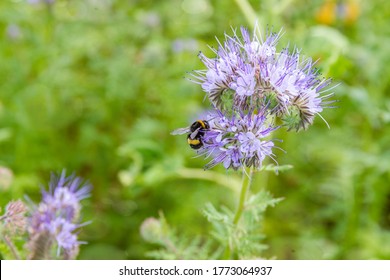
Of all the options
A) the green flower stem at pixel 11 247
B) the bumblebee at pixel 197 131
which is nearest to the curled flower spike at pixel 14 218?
the green flower stem at pixel 11 247

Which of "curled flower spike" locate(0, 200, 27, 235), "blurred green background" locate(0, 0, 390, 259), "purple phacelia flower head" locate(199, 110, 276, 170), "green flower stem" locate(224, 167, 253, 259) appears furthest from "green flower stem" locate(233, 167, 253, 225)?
"blurred green background" locate(0, 0, 390, 259)

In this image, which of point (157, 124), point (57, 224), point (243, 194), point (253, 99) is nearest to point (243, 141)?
point (253, 99)

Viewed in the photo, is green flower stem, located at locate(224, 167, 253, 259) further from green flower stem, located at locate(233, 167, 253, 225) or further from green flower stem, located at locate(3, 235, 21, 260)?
green flower stem, located at locate(3, 235, 21, 260)

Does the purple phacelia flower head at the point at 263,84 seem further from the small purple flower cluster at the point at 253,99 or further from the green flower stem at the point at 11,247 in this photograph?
the green flower stem at the point at 11,247

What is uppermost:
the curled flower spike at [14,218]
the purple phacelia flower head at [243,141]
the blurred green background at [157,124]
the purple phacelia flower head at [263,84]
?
the blurred green background at [157,124]

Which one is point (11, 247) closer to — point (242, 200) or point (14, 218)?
point (14, 218)
